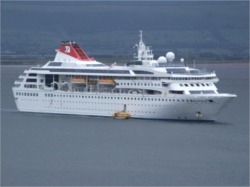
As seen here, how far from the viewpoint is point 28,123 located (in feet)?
113

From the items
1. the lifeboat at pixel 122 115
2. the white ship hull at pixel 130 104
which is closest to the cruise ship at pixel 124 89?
the white ship hull at pixel 130 104

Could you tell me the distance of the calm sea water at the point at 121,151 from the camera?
25.3m

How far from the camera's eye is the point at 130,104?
35031 mm

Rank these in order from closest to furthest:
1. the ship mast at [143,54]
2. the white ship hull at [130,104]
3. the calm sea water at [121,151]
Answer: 1. the calm sea water at [121,151]
2. the white ship hull at [130,104]
3. the ship mast at [143,54]

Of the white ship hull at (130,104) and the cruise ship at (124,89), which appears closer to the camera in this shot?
the white ship hull at (130,104)

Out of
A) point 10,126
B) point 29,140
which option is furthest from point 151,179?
point 10,126

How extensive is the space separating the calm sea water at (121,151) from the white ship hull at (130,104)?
0.33m

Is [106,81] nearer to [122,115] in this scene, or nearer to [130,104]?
[130,104]

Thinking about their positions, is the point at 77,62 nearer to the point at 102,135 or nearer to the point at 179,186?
the point at 102,135

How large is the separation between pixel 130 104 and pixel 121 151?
6.48m

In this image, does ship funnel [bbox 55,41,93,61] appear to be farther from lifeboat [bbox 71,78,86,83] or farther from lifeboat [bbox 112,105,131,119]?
lifeboat [bbox 112,105,131,119]

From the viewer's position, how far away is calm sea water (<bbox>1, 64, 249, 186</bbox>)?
83.1 ft

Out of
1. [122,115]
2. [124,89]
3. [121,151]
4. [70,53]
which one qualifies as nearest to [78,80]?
[70,53]

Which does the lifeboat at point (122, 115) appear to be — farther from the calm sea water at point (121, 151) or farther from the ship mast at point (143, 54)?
the ship mast at point (143, 54)
